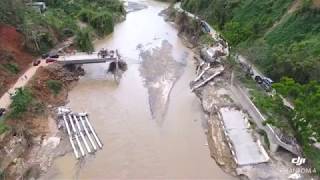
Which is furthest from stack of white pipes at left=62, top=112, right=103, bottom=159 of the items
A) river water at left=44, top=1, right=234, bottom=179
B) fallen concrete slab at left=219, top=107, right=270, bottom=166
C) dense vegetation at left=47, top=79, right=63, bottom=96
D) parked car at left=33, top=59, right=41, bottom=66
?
fallen concrete slab at left=219, top=107, right=270, bottom=166

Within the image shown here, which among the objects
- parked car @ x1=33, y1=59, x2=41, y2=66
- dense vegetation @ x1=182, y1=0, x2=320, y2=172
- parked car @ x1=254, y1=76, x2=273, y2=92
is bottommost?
parked car @ x1=33, y1=59, x2=41, y2=66

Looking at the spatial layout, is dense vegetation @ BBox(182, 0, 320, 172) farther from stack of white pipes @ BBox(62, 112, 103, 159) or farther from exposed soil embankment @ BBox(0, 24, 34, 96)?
exposed soil embankment @ BBox(0, 24, 34, 96)

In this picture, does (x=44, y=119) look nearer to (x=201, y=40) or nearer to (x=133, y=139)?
(x=133, y=139)

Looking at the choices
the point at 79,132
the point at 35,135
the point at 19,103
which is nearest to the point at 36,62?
the point at 19,103

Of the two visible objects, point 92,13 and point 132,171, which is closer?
point 132,171

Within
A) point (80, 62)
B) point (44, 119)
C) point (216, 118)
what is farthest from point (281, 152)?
point (80, 62)

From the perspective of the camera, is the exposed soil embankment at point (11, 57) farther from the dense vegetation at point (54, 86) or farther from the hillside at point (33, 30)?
the dense vegetation at point (54, 86)
